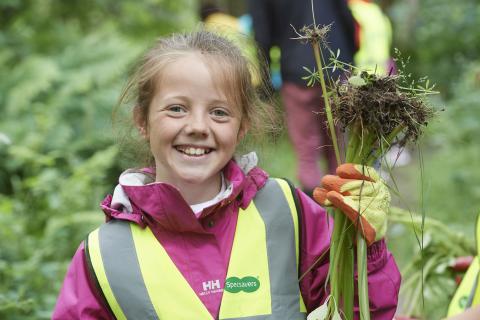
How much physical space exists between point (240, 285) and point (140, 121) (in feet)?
2.33

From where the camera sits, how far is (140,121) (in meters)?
2.99

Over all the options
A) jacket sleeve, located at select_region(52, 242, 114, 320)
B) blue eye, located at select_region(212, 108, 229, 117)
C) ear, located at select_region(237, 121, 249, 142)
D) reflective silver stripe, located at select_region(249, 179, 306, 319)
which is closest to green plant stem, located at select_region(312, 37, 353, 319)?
reflective silver stripe, located at select_region(249, 179, 306, 319)

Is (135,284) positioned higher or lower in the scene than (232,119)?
lower

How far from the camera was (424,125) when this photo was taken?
2.40 meters

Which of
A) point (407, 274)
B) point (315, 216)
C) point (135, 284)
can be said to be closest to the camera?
point (135, 284)

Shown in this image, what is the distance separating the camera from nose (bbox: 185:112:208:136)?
269 centimetres

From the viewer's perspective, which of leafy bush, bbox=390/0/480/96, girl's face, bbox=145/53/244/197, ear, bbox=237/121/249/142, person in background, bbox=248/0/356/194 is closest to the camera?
girl's face, bbox=145/53/244/197

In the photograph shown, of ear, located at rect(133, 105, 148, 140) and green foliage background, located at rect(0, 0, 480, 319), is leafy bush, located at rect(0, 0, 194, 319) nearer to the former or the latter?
green foliage background, located at rect(0, 0, 480, 319)

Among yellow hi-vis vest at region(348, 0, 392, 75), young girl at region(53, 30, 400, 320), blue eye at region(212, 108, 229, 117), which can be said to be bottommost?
young girl at region(53, 30, 400, 320)

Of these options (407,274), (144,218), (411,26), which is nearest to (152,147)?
(144,218)

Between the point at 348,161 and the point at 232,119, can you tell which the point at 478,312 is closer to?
the point at 348,161

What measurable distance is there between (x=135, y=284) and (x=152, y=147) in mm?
482

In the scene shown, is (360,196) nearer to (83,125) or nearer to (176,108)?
(176,108)

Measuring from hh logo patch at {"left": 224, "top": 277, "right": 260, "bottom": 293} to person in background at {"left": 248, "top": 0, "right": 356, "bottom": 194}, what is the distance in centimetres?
330
